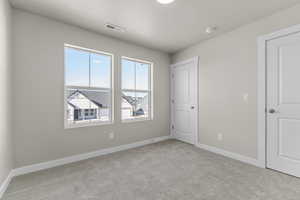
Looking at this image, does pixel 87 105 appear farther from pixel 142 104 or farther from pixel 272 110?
pixel 272 110

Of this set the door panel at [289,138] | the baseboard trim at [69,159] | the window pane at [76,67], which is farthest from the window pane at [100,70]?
the door panel at [289,138]

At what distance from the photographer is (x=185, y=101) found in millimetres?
3754

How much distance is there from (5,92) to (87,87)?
119cm

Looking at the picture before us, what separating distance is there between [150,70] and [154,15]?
163 centimetres

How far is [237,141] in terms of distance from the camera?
8.72 feet

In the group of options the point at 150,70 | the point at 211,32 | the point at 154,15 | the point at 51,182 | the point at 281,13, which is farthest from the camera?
the point at 150,70

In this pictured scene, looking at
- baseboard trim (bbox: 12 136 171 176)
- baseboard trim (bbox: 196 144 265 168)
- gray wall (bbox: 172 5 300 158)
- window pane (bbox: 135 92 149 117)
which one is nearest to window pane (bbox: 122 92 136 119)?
window pane (bbox: 135 92 149 117)

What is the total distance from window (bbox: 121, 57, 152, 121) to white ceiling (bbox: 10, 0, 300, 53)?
84 cm

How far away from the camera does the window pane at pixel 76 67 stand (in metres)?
2.60

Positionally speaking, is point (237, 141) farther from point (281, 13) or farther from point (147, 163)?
point (281, 13)

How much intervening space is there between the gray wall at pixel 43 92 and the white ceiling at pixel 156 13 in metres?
0.22

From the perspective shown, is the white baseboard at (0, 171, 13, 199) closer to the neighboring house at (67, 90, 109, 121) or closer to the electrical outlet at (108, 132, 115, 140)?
the neighboring house at (67, 90, 109, 121)

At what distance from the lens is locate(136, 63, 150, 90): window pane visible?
11.9 feet

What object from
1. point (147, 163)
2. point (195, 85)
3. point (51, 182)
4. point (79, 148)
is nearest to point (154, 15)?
point (195, 85)
